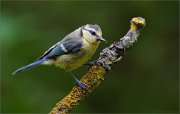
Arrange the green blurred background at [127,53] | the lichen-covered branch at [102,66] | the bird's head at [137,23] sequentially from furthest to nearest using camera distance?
the green blurred background at [127,53]
the bird's head at [137,23]
the lichen-covered branch at [102,66]

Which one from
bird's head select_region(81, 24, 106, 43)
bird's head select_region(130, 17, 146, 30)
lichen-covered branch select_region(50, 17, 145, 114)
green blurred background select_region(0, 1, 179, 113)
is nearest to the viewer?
lichen-covered branch select_region(50, 17, 145, 114)

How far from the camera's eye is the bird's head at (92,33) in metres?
2.95

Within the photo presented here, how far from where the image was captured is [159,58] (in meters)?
4.65

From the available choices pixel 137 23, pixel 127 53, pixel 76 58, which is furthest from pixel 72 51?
pixel 127 53

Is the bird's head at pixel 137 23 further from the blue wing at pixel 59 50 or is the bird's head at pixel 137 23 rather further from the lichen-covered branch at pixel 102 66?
the blue wing at pixel 59 50

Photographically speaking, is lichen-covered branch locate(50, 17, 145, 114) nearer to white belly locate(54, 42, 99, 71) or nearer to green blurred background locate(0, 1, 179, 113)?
white belly locate(54, 42, 99, 71)

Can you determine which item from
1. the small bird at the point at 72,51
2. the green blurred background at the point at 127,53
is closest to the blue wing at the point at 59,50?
the small bird at the point at 72,51

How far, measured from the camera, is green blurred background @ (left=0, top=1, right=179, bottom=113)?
14.1 ft

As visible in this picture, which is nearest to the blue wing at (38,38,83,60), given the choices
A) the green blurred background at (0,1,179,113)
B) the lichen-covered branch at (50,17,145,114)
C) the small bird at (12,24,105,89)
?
the small bird at (12,24,105,89)

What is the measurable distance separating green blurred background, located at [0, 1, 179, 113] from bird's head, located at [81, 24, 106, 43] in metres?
1.16

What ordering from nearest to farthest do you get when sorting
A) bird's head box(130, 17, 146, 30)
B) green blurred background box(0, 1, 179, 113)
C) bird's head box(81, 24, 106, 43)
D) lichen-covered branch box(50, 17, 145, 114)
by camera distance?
1. lichen-covered branch box(50, 17, 145, 114)
2. bird's head box(130, 17, 146, 30)
3. bird's head box(81, 24, 106, 43)
4. green blurred background box(0, 1, 179, 113)

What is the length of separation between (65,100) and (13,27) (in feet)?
6.57

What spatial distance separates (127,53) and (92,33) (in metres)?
1.67

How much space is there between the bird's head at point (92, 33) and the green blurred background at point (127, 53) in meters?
1.16
